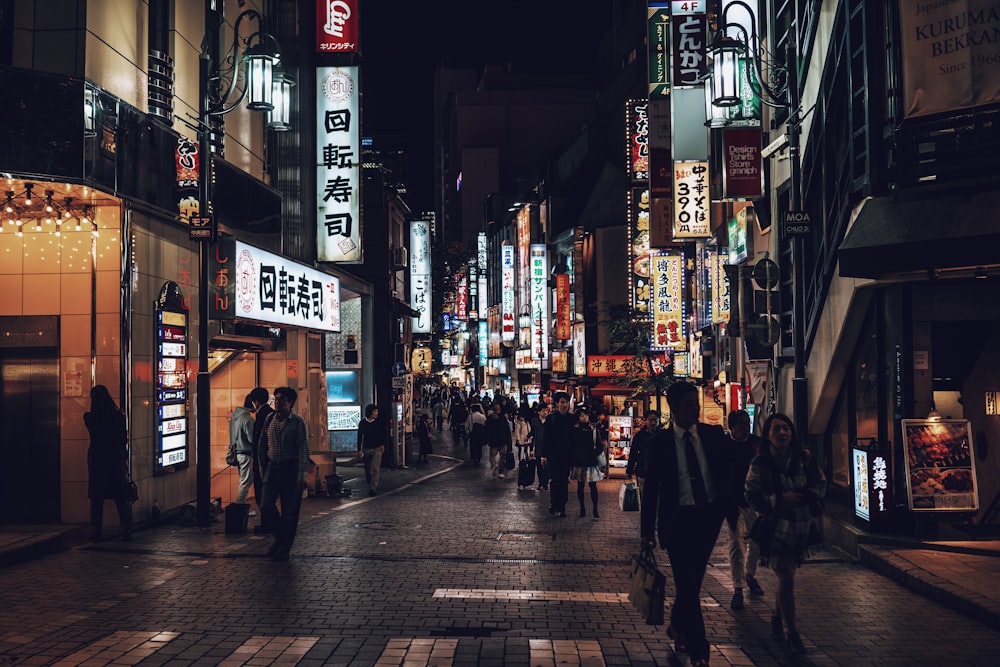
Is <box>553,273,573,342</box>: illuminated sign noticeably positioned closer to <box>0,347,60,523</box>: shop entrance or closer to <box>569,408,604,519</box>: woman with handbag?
<box>569,408,604,519</box>: woman with handbag

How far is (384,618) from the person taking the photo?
8.52 metres

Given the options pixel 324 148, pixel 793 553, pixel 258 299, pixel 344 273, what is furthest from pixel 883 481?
pixel 344 273

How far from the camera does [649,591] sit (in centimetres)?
683

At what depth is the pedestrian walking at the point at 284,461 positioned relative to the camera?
11.9 meters

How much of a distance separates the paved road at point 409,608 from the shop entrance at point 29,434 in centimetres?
162

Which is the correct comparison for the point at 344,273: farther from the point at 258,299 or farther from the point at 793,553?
the point at 793,553

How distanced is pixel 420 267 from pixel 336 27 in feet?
68.3

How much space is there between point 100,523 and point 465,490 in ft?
32.6

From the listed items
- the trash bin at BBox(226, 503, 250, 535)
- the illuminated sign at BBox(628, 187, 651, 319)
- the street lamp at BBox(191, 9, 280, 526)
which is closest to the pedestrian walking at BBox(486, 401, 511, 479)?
the illuminated sign at BBox(628, 187, 651, 319)

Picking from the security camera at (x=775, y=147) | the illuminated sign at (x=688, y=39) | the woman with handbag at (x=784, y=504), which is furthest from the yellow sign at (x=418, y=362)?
the woman with handbag at (x=784, y=504)

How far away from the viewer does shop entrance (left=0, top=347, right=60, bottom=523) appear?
1384 cm

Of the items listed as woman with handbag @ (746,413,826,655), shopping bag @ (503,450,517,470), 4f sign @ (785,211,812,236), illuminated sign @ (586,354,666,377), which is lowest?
shopping bag @ (503,450,517,470)

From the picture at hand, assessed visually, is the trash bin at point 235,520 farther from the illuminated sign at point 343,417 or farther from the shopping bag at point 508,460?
the illuminated sign at point 343,417

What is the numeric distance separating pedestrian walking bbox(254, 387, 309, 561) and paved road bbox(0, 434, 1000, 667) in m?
0.57
